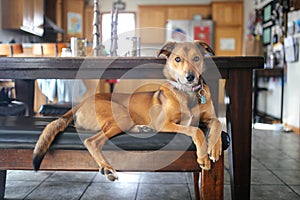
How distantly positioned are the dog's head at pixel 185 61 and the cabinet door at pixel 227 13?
6.13 metres

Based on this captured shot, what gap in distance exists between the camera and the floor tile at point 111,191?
6.06 ft

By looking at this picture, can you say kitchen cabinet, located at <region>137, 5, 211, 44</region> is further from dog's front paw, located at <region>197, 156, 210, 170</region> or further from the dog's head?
dog's front paw, located at <region>197, 156, 210, 170</region>

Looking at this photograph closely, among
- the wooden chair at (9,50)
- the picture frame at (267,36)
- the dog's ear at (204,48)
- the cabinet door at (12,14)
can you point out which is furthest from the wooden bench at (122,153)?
the cabinet door at (12,14)

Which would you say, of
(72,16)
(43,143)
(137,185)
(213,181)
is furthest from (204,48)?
(72,16)

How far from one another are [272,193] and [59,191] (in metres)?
1.21

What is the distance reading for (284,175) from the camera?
7.44ft

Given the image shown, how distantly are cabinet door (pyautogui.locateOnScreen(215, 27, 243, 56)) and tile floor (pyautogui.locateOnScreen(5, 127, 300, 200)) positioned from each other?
16.4ft

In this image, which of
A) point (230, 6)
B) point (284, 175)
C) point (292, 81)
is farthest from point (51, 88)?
point (230, 6)

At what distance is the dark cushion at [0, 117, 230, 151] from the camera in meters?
1.22

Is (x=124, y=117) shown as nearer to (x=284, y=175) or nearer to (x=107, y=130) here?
(x=107, y=130)

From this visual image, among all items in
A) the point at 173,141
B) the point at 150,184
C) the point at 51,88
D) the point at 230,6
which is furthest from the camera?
the point at 230,6

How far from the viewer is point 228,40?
23.9 feet

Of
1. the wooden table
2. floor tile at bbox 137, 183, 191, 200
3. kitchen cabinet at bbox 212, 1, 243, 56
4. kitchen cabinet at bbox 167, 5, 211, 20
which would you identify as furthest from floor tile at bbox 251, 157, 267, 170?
kitchen cabinet at bbox 167, 5, 211, 20

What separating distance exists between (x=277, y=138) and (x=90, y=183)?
2.38m
